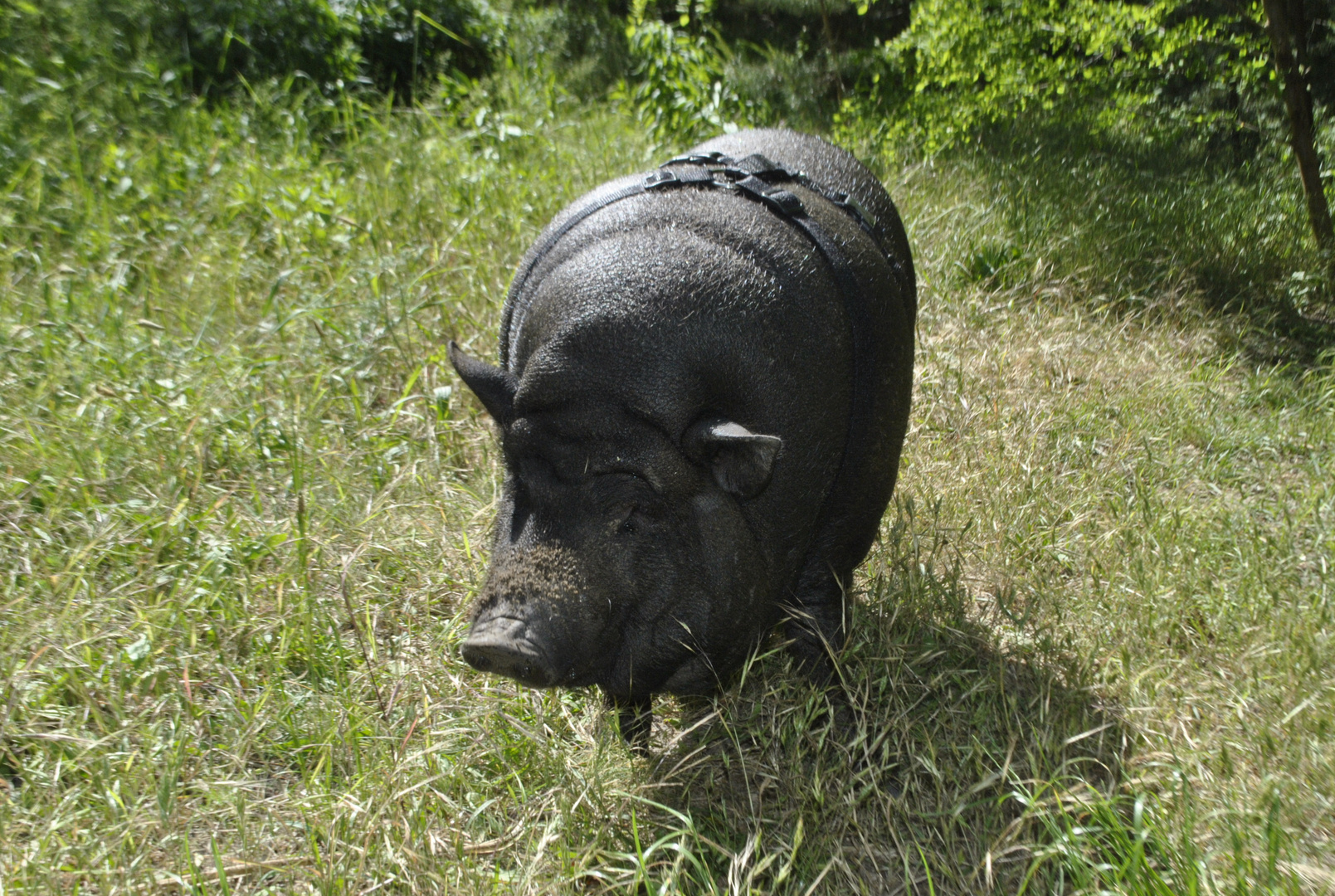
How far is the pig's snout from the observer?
228 centimetres

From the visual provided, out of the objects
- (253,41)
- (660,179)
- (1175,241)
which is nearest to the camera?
(660,179)

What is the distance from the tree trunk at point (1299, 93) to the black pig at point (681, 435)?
11.0 feet

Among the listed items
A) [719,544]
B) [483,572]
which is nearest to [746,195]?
[719,544]

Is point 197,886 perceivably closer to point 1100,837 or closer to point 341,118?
point 1100,837

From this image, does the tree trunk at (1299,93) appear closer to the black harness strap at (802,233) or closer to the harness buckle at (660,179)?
the black harness strap at (802,233)

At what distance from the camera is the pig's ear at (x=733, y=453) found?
2.32 m

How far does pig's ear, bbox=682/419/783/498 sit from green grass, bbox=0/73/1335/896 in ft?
2.31

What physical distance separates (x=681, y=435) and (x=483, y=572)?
1.37 meters

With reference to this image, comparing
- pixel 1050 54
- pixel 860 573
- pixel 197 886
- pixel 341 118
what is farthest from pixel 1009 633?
pixel 341 118

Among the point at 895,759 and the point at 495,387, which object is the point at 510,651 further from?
the point at 895,759

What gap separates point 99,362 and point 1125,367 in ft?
14.7

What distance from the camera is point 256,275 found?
5.26 metres

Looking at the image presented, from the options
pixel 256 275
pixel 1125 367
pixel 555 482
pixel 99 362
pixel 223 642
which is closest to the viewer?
pixel 555 482

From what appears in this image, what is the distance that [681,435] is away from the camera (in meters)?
2.46
